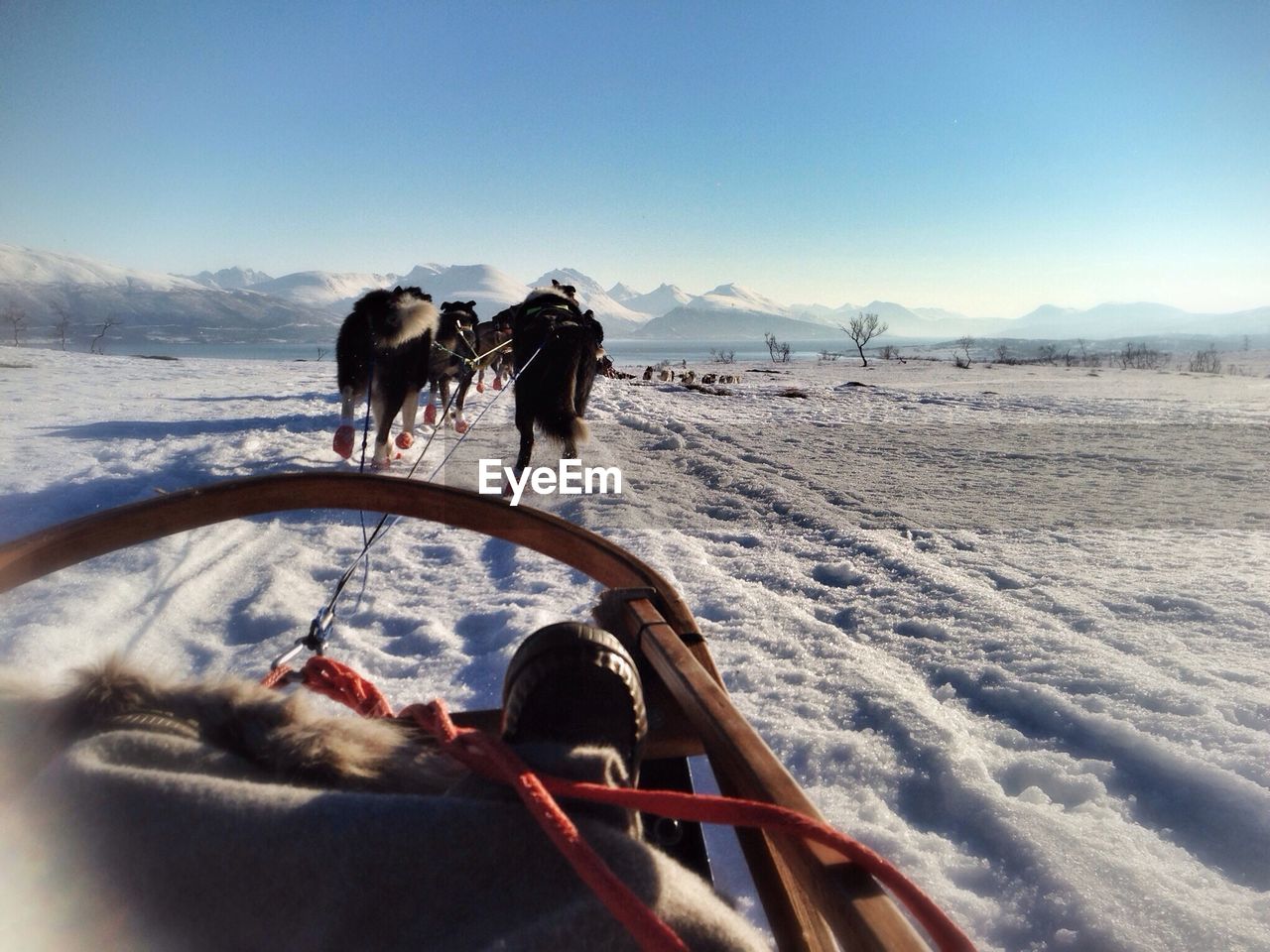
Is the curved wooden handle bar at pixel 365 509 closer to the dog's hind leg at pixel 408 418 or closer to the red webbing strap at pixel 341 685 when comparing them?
the red webbing strap at pixel 341 685

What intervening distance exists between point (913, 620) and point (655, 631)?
1.78m

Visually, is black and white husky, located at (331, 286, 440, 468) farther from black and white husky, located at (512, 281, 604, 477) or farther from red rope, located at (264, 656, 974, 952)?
red rope, located at (264, 656, 974, 952)

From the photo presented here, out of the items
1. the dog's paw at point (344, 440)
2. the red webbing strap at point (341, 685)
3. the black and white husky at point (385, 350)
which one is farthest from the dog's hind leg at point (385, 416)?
the red webbing strap at point (341, 685)

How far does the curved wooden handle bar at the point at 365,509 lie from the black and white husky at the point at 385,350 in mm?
3462

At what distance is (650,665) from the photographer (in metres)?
1.12

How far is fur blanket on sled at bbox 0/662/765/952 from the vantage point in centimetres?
54

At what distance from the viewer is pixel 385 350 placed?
16.4 ft

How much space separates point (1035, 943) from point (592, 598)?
175cm

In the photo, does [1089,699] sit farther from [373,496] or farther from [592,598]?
[373,496]

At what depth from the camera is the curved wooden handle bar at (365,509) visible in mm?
1283

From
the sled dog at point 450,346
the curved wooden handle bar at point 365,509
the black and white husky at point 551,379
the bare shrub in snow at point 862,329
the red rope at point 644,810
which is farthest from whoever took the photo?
the bare shrub in snow at point 862,329

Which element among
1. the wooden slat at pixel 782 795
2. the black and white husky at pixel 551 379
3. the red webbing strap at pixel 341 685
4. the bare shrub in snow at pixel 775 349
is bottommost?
the red webbing strap at pixel 341 685
